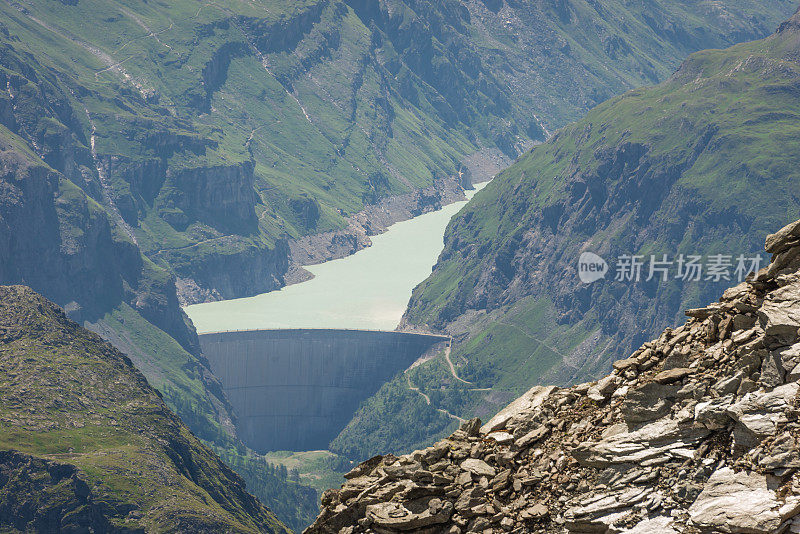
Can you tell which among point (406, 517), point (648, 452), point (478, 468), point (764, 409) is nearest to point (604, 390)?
point (648, 452)

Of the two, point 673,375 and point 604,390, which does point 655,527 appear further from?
point 604,390

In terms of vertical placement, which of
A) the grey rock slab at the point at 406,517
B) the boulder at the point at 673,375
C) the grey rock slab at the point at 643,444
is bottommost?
the grey rock slab at the point at 406,517

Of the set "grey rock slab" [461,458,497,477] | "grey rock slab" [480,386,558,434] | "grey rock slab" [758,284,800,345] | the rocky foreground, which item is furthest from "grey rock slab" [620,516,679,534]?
"grey rock slab" [480,386,558,434]

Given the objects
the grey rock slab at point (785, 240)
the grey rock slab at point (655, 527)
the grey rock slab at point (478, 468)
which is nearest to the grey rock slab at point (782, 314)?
the grey rock slab at point (785, 240)

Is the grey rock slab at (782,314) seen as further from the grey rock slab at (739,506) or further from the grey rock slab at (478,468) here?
the grey rock slab at (478,468)

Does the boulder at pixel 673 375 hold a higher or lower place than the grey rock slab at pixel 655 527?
higher

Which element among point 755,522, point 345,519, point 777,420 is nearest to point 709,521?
point 755,522

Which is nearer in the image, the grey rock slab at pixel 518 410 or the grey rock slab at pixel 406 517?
the grey rock slab at pixel 406 517

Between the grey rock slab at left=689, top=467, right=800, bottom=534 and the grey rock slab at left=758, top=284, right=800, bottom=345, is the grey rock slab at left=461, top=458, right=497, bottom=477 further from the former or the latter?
the grey rock slab at left=758, top=284, right=800, bottom=345

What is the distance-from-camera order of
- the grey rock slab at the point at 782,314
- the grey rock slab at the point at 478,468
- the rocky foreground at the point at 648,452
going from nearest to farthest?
the rocky foreground at the point at 648,452
the grey rock slab at the point at 782,314
the grey rock slab at the point at 478,468

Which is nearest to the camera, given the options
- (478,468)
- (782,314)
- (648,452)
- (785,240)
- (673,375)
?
(782,314)
